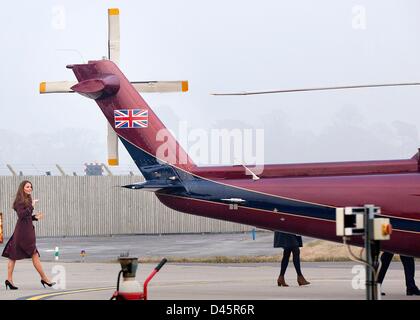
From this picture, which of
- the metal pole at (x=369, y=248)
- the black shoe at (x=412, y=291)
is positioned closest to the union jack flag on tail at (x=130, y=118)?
A: the black shoe at (x=412, y=291)

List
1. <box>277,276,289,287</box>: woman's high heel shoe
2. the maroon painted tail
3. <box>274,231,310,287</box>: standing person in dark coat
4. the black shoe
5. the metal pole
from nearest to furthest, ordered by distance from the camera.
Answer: the metal pole
the black shoe
the maroon painted tail
<box>277,276,289,287</box>: woman's high heel shoe
<box>274,231,310,287</box>: standing person in dark coat

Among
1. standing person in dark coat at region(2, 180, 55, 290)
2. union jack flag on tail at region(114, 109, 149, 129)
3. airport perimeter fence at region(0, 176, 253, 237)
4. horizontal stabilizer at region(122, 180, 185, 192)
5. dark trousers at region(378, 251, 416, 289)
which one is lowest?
airport perimeter fence at region(0, 176, 253, 237)


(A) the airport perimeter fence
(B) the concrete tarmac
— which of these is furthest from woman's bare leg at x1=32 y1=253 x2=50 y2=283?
(A) the airport perimeter fence

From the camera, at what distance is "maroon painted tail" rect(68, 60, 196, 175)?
2172 centimetres

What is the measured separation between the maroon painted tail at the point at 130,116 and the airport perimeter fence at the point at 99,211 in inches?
1172

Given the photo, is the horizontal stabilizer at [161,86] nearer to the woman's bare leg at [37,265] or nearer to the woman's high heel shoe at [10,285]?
the woman's bare leg at [37,265]

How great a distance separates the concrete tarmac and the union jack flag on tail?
358 centimetres

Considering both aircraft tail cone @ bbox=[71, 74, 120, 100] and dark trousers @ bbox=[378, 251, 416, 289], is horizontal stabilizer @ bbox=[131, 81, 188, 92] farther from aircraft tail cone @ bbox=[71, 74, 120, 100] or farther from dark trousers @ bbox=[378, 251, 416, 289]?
dark trousers @ bbox=[378, 251, 416, 289]

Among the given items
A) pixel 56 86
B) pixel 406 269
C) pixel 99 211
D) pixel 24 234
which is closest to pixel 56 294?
pixel 24 234

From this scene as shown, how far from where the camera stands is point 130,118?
21891 millimetres

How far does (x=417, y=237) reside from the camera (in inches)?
755

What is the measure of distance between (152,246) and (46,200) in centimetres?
1232

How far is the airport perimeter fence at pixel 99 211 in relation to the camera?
52219 millimetres
